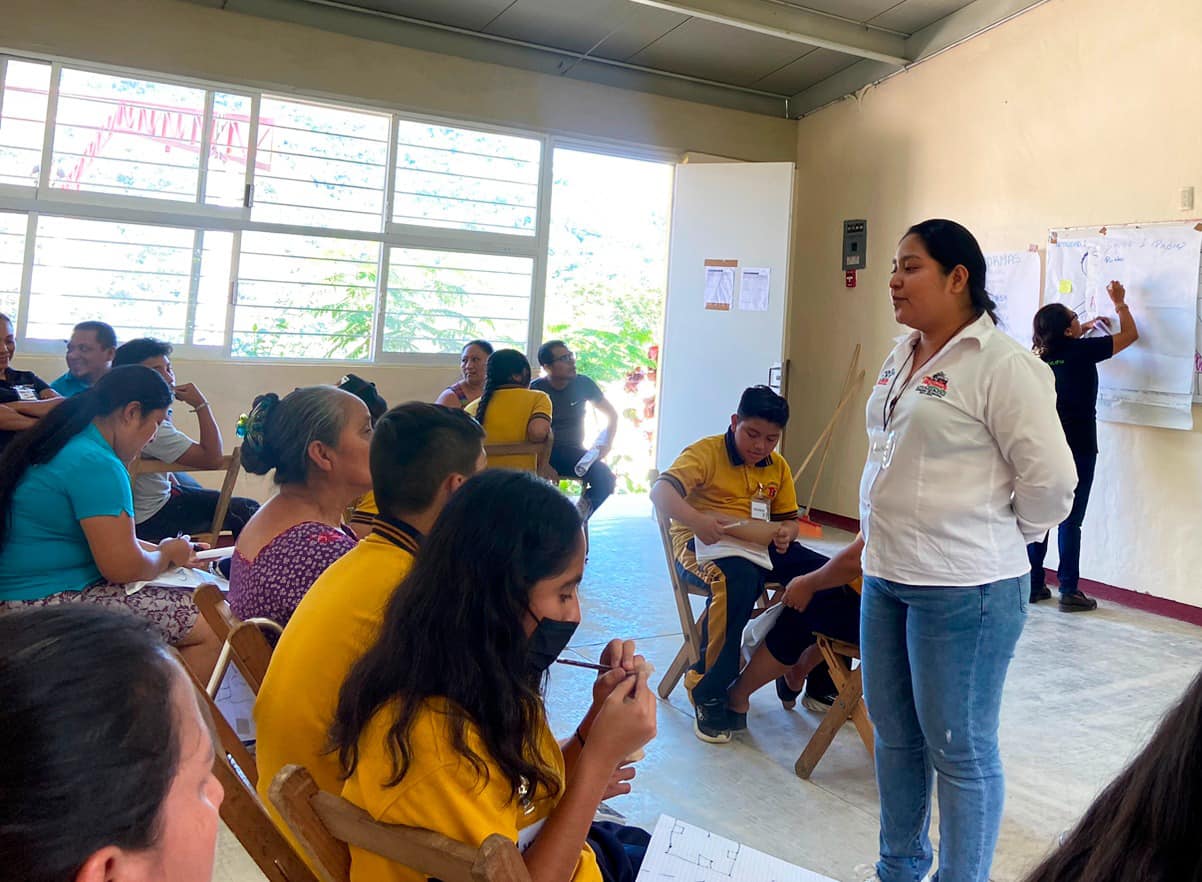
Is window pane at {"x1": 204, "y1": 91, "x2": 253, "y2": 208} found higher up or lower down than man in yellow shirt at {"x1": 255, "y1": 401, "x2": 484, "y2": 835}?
higher up

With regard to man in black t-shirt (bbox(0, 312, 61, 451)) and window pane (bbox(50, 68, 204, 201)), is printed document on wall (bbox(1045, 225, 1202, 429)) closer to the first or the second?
man in black t-shirt (bbox(0, 312, 61, 451))

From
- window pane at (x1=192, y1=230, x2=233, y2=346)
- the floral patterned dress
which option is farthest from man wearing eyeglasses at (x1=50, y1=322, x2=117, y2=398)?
the floral patterned dress

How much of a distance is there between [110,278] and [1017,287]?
5.32 metres

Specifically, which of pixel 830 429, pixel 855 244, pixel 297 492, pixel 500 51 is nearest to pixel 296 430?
pixel 297 492

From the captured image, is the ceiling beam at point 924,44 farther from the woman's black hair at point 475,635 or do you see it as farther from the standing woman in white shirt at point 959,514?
the woman's black hair at point 475,635

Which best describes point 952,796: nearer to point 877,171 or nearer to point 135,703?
point 135,703

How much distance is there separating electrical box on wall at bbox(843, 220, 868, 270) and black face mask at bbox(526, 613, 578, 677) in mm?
5583

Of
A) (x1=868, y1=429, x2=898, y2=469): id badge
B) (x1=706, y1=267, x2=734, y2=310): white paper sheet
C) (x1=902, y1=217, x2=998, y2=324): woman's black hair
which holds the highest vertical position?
(x1=706, y1=267, x2=734, y2=310): white paper sheet

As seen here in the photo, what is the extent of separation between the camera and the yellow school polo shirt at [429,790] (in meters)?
0.89

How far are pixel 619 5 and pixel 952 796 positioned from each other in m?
5.07

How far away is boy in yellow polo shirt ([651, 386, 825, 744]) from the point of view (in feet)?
8.79

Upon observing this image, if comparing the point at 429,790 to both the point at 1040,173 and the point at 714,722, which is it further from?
the point at 1040,173

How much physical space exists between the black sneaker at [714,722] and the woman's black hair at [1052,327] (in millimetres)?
2701

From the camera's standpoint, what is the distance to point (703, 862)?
1.24 metres
